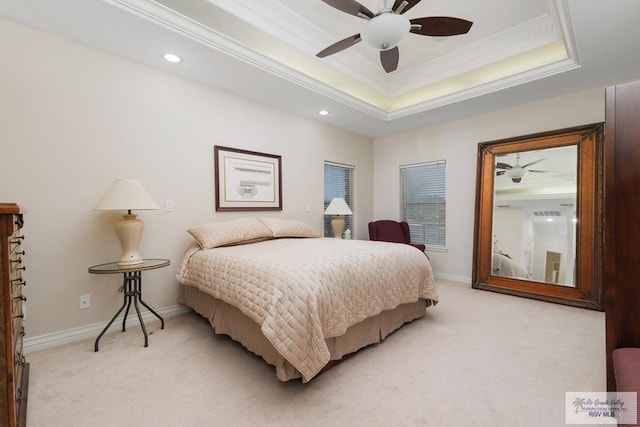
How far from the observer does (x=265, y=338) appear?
1.82m

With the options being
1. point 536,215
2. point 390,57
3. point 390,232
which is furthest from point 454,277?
point 390,57

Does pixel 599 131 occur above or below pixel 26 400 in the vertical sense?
above

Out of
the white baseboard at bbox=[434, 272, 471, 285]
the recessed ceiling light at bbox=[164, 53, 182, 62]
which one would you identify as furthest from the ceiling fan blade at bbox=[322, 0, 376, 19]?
the white baseboard at bbox=[434, 272, 471, 285]

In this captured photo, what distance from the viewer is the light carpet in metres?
1.46

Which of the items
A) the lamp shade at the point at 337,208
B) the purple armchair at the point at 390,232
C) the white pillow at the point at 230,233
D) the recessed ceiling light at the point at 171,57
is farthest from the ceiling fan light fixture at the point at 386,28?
the purple armchair at the point at 390,232

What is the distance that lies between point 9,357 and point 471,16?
4213 mm

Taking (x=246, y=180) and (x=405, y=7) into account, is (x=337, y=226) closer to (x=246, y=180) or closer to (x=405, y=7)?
(x=246, y=180)

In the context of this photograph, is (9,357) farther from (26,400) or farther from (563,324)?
(563,324)

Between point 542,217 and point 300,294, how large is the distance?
11.0 ft

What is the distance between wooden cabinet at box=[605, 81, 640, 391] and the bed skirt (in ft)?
4.36

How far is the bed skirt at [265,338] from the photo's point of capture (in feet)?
5.82

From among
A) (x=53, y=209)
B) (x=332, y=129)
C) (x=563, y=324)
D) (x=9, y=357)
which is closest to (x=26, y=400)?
(x=9, y=357)

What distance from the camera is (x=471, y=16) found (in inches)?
114

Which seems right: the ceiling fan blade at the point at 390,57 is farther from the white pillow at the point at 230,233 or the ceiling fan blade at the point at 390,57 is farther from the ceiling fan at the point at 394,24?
the white pillow at the point at 230,233
